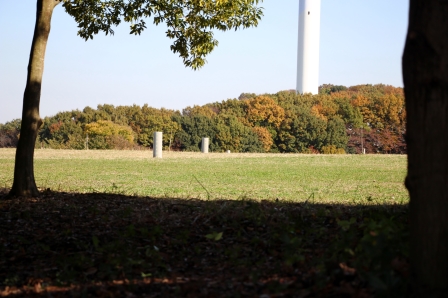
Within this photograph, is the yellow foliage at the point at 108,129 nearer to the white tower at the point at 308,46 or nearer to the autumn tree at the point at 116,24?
the white tower at the point at 308,46

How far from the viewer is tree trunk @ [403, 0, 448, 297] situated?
3.57m

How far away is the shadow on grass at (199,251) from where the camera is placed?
4.37m

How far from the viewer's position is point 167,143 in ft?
167

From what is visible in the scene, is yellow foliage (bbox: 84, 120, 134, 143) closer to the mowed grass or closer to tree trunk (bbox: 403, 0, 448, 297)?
the mowed grass

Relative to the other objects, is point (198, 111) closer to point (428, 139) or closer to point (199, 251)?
point (199, 251)

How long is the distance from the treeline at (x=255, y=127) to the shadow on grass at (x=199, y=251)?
40.1 metres

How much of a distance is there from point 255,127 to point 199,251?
4535 cm

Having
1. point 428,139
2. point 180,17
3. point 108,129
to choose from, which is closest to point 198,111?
point 108,129

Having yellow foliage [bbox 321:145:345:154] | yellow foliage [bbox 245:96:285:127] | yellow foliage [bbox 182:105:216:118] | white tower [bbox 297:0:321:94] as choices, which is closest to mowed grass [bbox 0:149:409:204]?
yellow foliage [bbox 321:145:345:154]

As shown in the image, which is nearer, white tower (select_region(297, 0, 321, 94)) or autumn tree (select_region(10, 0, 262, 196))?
autumn tree (select_region(10, 0, 262, 196))

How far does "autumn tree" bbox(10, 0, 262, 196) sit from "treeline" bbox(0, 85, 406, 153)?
36.2 metres

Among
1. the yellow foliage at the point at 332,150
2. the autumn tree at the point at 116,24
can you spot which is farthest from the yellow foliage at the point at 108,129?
the autumn tree at the point at 116,24

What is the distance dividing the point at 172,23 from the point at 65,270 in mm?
7266

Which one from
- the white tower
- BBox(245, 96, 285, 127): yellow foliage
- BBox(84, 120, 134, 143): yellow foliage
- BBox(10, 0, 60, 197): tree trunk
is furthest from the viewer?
the white tower
